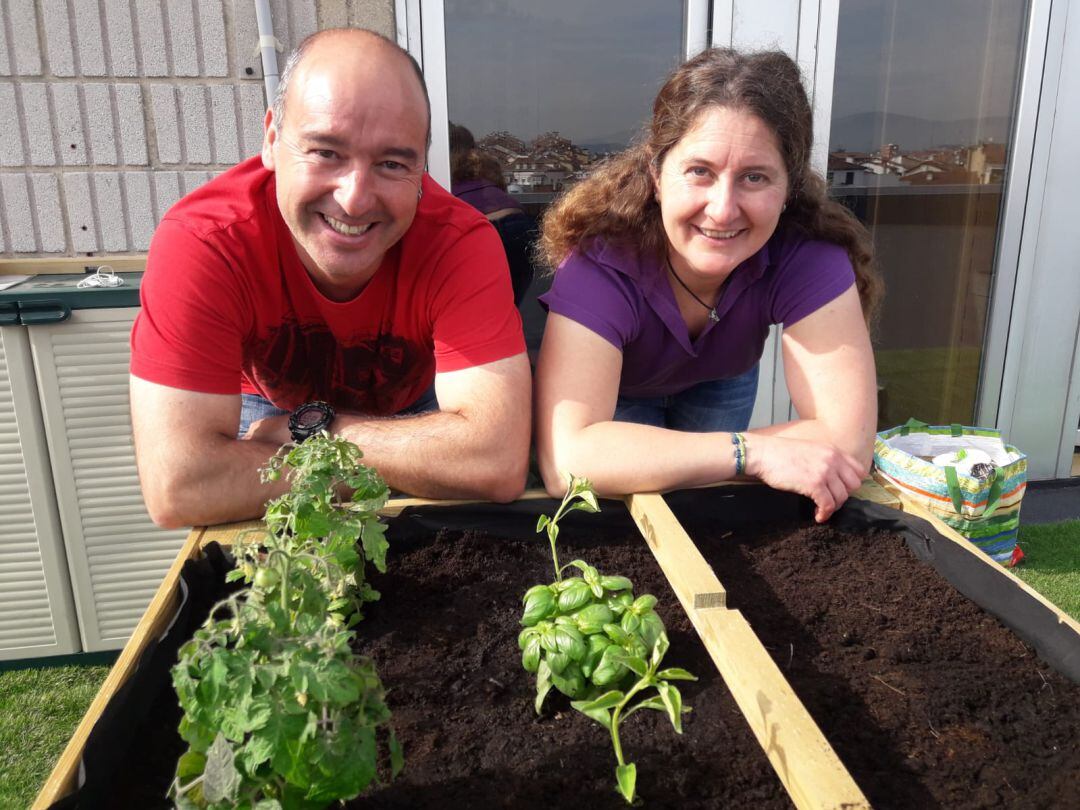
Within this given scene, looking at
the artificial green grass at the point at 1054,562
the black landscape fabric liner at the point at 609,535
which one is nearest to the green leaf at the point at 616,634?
the black landscape fabric liner at the point at 609,535

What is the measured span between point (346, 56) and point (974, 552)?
1358mm

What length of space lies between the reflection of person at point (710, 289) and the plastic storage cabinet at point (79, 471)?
1.32 meters

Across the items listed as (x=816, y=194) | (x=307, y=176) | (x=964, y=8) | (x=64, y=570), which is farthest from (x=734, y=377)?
(x=964, y=8)

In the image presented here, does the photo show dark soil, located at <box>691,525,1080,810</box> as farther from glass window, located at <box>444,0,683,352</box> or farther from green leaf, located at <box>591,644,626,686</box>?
glass window, located at <box>444,0,683,352</box>


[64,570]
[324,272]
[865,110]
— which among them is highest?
[865,110]

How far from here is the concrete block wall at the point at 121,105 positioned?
261 cm

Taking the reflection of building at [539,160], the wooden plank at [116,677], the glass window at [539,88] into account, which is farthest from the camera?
the reflection of building at [539,160]

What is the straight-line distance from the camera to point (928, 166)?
3467 millimetres

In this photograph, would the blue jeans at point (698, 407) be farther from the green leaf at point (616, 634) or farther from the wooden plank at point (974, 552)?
the green leaf at point (616, 634)

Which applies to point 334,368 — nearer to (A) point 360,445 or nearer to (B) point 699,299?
(A) point 360,445

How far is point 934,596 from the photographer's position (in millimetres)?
1193

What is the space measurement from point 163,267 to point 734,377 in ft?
4.72

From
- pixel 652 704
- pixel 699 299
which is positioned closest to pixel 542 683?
pixel 652 704

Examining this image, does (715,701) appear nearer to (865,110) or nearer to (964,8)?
(865,110)
